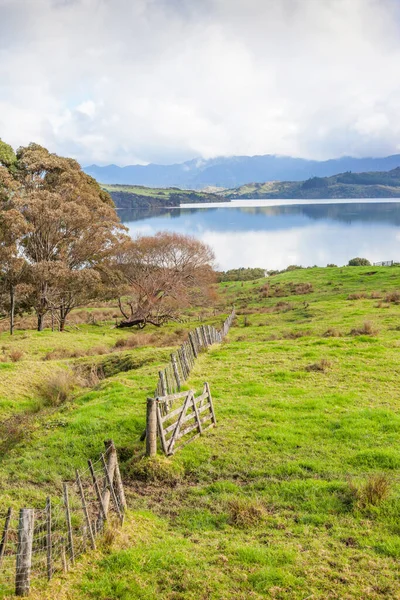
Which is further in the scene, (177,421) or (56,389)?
(56,389)

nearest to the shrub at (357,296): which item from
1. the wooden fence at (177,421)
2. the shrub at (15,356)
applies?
the shrub at (15,356)

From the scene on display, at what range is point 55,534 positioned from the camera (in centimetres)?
795

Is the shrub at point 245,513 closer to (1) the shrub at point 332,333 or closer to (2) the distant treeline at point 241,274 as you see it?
(1) the shrub at point 332,333

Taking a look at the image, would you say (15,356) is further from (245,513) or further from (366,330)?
(366,330)

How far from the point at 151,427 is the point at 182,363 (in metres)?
6.24

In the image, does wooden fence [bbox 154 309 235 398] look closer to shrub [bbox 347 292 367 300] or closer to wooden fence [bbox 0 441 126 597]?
wooden fence [bbox 0 441 126 597]

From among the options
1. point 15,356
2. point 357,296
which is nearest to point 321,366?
point 15,356

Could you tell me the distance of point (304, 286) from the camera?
5072 cm

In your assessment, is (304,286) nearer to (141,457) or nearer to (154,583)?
(141,457)

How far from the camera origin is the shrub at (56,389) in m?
17.0

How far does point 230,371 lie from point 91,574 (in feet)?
39.3

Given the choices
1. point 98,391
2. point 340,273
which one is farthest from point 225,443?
point 340,273

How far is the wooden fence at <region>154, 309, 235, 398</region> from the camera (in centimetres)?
1323

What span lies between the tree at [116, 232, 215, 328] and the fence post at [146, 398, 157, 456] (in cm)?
3240
